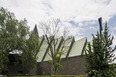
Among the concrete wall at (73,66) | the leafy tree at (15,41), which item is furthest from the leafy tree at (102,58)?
the leafy tree at (15,41)

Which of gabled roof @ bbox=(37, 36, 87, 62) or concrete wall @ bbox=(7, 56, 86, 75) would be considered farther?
gabled roof @ bbox=(37, 36, 87, 62)

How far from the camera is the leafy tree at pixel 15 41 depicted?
Result: 22216 mm

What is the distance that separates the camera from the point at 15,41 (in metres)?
22.4

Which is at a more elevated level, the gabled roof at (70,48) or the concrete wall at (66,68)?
the gabled roof at (70,48)

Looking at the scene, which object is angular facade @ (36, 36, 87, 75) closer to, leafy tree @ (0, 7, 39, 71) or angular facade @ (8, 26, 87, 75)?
angular facade @ (8, 26, 87, 75)

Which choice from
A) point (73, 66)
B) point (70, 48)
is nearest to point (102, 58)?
point (73, 66)

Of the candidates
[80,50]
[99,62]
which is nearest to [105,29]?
[99,62]

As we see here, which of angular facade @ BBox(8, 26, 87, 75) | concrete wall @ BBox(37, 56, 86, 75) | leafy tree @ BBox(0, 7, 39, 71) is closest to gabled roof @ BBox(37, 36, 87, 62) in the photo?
angular facade @ BBox(8, 26, 87, 75)

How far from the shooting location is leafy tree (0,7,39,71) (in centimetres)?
2222

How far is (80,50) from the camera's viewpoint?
24891 mm

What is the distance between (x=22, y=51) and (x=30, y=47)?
5.95 feet

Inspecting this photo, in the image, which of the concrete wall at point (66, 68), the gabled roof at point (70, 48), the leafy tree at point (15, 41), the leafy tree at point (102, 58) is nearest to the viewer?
the leafy tree at point (102, 58)

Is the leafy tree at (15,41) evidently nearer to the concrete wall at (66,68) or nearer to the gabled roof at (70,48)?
the concrete wall at (66,68)

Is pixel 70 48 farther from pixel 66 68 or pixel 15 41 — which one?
pixel 15 41
